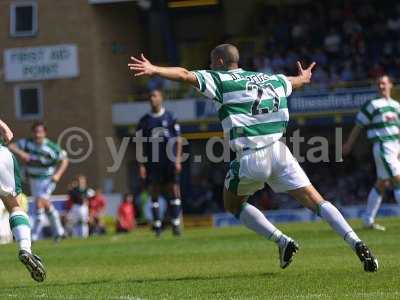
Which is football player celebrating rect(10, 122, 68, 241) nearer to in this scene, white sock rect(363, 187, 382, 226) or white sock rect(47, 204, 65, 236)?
white sock rect(47, 204, 65, 236)

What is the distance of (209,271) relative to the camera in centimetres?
1102

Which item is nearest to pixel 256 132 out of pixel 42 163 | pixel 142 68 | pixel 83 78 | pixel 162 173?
pixel 142 68

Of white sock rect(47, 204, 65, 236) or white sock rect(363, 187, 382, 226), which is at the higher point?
white sock rect(363, 187, 382, 226)

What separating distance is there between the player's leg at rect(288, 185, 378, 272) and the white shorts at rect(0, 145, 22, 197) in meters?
2.57

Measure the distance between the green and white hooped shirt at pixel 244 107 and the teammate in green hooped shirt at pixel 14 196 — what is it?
1.85 meters

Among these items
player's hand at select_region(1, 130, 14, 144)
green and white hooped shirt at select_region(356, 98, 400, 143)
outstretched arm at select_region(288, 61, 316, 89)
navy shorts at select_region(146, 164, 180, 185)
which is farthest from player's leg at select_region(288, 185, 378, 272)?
navy shorts at select_region(146, 164, 180, 185)

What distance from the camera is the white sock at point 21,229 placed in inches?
384

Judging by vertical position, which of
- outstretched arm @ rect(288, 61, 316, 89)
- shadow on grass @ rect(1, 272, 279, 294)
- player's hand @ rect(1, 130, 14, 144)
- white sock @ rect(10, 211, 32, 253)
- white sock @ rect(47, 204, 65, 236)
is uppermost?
Result: outstretched arm @ rect(288, 61, 316, 89)

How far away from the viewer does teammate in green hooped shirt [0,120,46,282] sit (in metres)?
9.47

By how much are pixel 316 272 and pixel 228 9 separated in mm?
28203

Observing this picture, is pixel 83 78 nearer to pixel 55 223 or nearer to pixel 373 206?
pixel 55 223

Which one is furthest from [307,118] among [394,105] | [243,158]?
[243,158]

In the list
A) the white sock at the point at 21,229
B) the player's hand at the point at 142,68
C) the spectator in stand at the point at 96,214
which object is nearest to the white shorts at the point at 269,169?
the player's hand at the point at 142,68

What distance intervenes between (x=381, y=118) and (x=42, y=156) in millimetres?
6439
